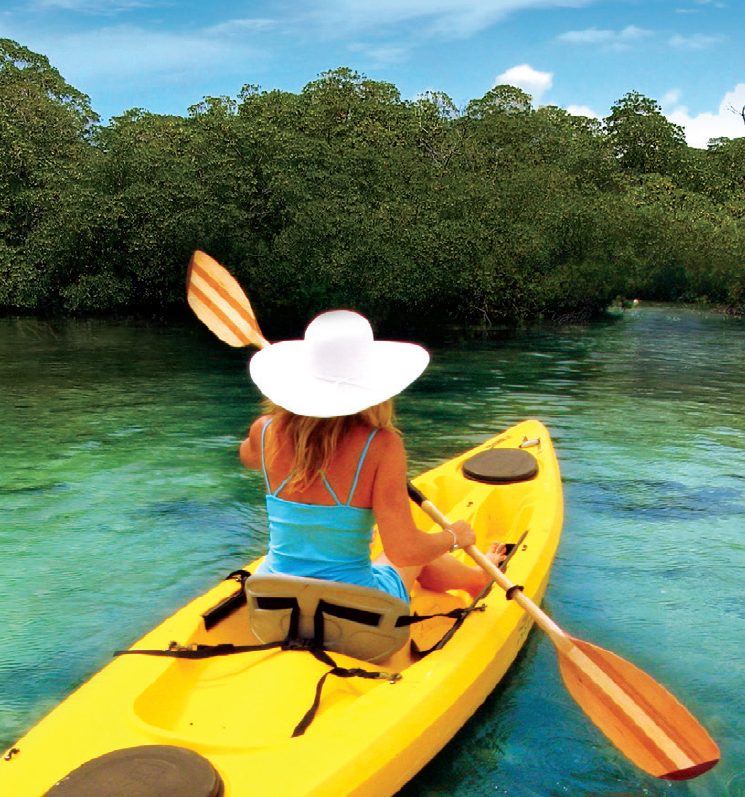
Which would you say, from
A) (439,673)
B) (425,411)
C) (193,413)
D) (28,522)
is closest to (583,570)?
(439,673)

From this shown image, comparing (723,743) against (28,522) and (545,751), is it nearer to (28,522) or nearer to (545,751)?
(545,751)

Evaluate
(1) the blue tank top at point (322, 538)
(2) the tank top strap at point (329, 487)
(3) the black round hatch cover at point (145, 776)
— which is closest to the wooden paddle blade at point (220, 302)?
(1) the blue tank top at point (322, 538)

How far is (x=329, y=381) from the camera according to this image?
2430mm

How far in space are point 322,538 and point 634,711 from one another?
42.6 inches

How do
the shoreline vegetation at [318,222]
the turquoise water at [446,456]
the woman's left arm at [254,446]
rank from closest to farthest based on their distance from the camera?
the woman's left arm at [254,446], the turquoise water at [446,456], the shoreline vegetation at [318,222]

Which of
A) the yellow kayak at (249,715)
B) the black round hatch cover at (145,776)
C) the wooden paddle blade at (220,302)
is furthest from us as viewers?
the wooden paddle blade at (220,302)

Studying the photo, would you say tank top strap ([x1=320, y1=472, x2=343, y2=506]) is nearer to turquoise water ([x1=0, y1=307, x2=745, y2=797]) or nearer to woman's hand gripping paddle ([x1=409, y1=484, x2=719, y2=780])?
woman's hand gripping paddle ([x1=409, y1=484, x2=719, y2=780])

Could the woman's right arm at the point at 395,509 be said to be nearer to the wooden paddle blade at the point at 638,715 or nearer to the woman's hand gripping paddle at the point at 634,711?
the woman's hand gripping paddle at the point at 634,711

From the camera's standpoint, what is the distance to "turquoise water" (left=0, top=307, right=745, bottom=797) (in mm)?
3121

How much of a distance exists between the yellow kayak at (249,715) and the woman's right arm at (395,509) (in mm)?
371

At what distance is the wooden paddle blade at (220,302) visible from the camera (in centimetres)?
405

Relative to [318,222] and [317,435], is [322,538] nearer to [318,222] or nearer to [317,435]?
[317,435]

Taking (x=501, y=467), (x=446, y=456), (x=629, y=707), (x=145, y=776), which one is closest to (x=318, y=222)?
(x=446, y=456)

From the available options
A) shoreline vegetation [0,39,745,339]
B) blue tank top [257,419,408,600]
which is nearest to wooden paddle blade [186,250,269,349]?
blue tank top [257,419,408,600]
